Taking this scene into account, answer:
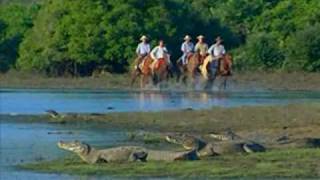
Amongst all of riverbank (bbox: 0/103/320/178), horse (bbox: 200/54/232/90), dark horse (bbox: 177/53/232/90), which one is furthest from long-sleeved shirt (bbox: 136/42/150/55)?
riverbank (bbox: 0/103/320/178)

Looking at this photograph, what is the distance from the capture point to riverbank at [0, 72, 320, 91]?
3966 cm

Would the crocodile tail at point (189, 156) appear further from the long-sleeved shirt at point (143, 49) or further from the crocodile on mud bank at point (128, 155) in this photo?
the long-sleeved shirt at point (143, 49)

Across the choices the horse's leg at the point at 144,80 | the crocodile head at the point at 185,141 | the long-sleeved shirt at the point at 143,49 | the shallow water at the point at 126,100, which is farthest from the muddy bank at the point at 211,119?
the long-sleeved shirt at the point at 143,49

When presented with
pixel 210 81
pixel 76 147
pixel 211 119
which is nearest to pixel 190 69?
pixel 210 81

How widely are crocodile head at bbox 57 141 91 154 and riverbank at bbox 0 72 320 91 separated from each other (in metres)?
20.0

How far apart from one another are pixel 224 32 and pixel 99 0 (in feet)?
19.7

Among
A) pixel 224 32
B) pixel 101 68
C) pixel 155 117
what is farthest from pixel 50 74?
pixel 155 117

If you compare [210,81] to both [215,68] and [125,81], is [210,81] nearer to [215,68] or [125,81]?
[215,68]

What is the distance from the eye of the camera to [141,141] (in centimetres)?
1944

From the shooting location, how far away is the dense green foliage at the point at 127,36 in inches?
1831

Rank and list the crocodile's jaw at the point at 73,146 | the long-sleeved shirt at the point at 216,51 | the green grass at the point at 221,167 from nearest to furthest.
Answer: the green grass at the point at 221,167
the crocodile's jaw at the point at 73,146
the long-sleeved shirt at the point at 216,51

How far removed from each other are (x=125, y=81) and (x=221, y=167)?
27.2 meters

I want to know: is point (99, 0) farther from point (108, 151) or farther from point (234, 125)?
point (108, 151)

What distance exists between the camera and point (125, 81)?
42.0 m
